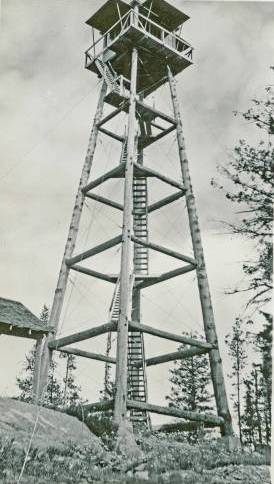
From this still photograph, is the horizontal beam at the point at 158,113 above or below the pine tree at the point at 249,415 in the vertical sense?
above

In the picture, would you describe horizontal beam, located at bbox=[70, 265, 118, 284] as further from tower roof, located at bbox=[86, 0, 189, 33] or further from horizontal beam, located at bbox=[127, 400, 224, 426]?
tower roof, located at bbox=[86, 0, 189, 33]

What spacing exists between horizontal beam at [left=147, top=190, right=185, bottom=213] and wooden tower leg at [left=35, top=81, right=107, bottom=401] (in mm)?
2047

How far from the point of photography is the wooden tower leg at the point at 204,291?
449 inches

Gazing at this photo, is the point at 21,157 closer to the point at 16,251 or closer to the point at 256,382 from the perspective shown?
the point at 16,251

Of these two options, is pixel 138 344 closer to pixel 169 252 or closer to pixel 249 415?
pixel 169 252

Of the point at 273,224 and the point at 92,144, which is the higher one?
the point at 92,144

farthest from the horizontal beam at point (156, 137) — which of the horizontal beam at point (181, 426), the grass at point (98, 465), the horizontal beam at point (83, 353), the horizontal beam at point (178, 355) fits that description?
the grass at point (98, 465)

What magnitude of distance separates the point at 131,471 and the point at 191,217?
26.0 ft

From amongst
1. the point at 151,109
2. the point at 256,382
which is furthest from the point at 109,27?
the point at 256,382

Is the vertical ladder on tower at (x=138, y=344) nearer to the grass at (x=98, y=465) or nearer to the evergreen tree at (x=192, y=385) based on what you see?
the grass at (x=98, y=465)

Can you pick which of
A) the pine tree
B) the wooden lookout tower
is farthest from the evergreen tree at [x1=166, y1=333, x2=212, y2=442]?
the wooden lookout tower

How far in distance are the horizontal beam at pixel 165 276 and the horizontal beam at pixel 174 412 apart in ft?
11.7

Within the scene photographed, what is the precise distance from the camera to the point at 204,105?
11.8m

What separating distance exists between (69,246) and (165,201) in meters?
3.08
